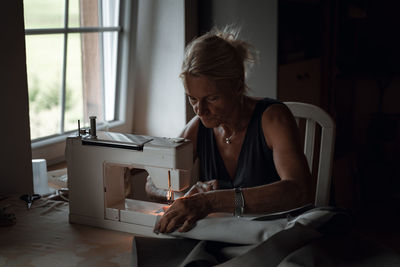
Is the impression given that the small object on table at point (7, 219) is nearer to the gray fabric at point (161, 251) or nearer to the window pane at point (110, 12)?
the gray fabric at point (161, 251)

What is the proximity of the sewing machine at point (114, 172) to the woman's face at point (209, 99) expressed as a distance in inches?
8.0

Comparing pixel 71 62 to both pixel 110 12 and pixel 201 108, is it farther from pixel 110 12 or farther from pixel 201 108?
pixel 201 108

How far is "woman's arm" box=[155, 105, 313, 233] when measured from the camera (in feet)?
4.38

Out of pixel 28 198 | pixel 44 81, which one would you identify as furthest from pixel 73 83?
pixel 28 198

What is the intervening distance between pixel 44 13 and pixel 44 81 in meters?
0.34

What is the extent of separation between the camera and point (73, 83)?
2738 mm

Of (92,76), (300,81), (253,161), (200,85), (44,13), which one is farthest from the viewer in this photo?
(300,81)

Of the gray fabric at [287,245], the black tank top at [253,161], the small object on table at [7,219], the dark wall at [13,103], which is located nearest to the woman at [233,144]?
the black tank top at [253,161]

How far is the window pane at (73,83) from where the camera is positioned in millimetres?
2688

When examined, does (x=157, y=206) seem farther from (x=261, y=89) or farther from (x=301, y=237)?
(x=261, y=89)

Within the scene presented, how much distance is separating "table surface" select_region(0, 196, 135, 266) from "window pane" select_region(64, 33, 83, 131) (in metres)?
1.12

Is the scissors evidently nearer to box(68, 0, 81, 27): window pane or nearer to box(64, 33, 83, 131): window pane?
box(64, 33, 83, 131): window pane

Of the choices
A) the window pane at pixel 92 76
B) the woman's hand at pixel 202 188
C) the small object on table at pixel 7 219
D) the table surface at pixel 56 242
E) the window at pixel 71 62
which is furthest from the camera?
the window pane at pixel 92 76

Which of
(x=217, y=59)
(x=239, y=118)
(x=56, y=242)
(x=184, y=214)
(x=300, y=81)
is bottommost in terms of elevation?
(x=56, y=242)
